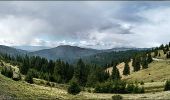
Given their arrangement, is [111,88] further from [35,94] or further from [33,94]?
[33,94]

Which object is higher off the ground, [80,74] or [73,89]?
[73,89]

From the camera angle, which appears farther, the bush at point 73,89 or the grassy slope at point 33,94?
the bush at point 73,89

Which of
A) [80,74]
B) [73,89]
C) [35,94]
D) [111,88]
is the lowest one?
[80,74]

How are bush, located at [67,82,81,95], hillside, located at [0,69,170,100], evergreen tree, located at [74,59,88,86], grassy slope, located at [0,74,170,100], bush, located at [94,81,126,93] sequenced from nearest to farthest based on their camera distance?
hillside, located at [0,69,170,100], grassy slope, located at [0,74,170,100], bush, located at [67,82,81,95], bush, located at [94,81,126,93], evergreen tree, located at [74,59,88,86]

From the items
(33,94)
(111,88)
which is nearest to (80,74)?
(111,88)

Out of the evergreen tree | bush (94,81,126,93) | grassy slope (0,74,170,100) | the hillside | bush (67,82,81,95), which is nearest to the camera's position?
the hillside

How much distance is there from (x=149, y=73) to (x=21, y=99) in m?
135

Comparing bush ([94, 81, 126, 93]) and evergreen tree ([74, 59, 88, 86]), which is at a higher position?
bush ([94, 81, 126, 93])

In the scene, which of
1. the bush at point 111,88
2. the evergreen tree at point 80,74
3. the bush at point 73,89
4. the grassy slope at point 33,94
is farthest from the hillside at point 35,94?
the evergreen tree at point 80,74

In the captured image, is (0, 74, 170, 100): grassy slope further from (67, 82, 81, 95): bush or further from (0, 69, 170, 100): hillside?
(67, 82, 81, 95): bush

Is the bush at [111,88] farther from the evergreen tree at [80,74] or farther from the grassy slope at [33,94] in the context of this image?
the evergreen tree at [80,74]

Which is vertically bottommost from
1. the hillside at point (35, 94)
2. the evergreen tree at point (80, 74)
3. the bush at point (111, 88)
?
the evergreen tree at point (80, 74)

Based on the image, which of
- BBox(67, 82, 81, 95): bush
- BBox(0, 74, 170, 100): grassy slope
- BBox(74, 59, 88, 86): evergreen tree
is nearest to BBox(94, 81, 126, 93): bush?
BBox(67, 82, 81, 95): bush

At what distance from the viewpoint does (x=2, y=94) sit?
2923 inches
